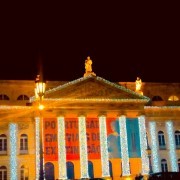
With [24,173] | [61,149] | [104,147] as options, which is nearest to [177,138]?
[104,147]

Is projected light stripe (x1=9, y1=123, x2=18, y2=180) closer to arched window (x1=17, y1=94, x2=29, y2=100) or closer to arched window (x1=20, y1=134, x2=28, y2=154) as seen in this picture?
arched window (x1=20, y1=134, x2=28, y2=154)

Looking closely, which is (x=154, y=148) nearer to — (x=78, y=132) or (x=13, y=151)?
(x=78, y=132)

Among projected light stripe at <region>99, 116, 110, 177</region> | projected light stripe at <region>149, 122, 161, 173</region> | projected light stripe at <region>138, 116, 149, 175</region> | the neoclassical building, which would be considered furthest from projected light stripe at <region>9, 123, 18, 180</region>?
projected light stripe at <region>149, 122, 161, 173</region>

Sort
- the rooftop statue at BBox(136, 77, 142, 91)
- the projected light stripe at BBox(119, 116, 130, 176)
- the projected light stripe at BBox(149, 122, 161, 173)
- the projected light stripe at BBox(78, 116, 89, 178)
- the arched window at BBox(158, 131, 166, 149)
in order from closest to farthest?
1. the projected light stripe at BBox(78, 116, 89, 178)
2. the projected light stripe at BBox(119, 116, 130, 176)
3. the rooftop statue at BBox(136, 77, 142, 91)
4. the projected light stripe at BBox(149, 122, 161, 173)
5. the arched window at BBox(158, 131, 166, 149)

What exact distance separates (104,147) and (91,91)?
6746mm

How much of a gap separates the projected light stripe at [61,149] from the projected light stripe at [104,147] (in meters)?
4.42

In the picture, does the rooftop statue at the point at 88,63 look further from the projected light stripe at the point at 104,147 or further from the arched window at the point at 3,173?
the arched window at the point at 3,173

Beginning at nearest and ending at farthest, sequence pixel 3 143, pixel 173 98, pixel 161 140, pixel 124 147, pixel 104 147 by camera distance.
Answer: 1. pixel 104 147
2. pixel 3 143
3. pixel 124 147
4. pixel 161 140
5. pixel 173 98

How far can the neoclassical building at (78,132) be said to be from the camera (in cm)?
4391

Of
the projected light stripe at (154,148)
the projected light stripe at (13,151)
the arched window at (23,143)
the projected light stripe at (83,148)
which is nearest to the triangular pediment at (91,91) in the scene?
the projected light stripe at (83,148)

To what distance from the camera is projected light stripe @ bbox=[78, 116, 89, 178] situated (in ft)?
143

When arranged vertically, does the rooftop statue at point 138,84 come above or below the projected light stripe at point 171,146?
above

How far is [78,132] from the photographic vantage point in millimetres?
44750

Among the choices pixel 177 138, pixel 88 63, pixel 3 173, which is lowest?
pixel 3 173
